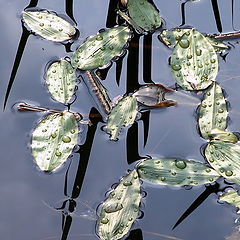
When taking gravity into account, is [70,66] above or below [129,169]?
above

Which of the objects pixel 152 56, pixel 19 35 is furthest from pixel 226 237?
pixel 19 35

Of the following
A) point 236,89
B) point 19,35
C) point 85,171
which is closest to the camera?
point 85,171

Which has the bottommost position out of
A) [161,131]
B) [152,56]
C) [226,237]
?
[226,237]

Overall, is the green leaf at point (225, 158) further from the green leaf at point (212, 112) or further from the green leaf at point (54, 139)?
the green leaf at point (54, 139)

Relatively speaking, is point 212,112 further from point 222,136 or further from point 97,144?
point 97,144

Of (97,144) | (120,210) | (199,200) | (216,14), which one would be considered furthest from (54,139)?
(216,14)

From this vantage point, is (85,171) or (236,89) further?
(236,89)

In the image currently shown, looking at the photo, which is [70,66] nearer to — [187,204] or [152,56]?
[152,56]
